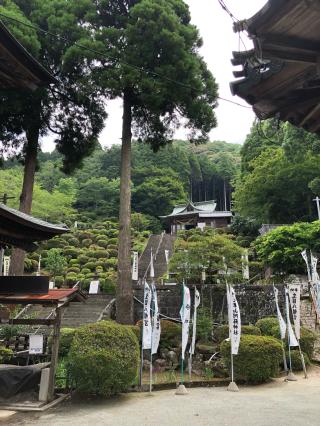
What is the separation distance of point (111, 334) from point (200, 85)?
9.78m

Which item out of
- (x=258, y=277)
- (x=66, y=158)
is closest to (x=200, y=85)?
(x=66, y=158)

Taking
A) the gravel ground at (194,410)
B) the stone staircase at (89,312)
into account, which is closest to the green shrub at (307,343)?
the gravel ground at (194,410)

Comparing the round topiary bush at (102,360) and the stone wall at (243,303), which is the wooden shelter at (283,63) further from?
the stone wall at (243,303)

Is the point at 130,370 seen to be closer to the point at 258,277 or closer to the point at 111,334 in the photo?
the point at 111,334

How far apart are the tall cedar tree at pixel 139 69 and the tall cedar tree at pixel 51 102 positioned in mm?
837

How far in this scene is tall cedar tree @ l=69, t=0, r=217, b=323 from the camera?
13.3 meters

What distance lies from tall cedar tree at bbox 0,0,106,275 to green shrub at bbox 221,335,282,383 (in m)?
8.02

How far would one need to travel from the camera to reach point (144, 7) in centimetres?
1346

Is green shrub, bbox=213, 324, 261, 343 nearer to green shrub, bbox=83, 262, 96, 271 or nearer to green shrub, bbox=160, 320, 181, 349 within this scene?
green shrub, bbox=160, 320, 181, 349

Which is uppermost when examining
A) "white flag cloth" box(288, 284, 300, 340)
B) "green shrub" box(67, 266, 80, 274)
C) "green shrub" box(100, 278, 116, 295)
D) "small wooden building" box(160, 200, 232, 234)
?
"small wooden building" box(160, 200, 232, 234)

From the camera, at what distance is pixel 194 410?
7.25 meters

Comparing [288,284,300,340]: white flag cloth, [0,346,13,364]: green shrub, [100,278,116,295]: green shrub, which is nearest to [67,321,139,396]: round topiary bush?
[0,346,13,364]: green shrub

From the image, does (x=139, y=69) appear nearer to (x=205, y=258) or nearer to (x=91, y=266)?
(x=205, y=258)

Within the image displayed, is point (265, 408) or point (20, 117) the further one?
point (20, 117)
